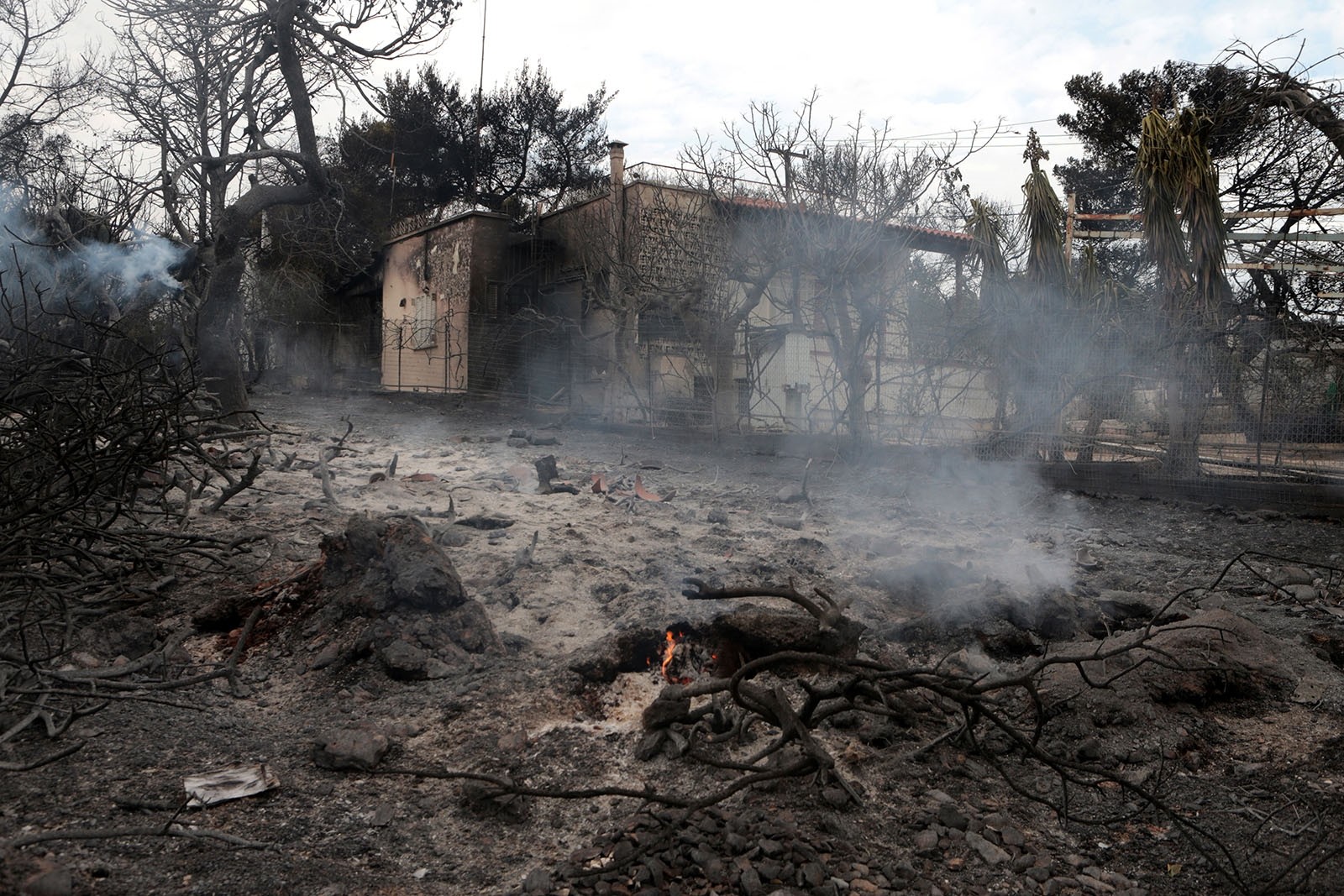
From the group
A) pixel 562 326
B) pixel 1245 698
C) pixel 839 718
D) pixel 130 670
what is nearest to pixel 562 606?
pixel 839 718

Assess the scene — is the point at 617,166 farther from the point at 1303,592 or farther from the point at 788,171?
the point at 1303,592

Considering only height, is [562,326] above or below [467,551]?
above

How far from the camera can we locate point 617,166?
16.0m

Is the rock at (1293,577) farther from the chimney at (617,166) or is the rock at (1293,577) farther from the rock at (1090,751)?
the chimney at (617,166)

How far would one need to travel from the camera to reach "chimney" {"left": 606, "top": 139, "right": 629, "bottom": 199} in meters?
15.7

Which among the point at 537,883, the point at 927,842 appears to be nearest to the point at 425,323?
the point at 537,883

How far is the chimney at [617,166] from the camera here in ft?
51.5

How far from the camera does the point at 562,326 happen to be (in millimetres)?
15430

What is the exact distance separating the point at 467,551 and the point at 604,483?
296 centimetres

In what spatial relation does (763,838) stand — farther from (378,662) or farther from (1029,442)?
(1029,442)

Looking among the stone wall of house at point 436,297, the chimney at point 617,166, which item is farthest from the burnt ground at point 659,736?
the stone wall of house at point 436,297

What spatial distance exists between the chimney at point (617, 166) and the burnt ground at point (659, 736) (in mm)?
10603

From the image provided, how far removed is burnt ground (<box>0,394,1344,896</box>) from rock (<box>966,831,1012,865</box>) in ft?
0.04

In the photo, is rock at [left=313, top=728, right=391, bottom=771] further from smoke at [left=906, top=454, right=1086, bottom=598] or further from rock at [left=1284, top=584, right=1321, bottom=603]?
rock at [left=1284, top=584, right=1321, bottom=603]
